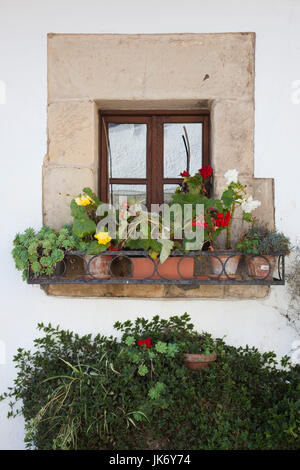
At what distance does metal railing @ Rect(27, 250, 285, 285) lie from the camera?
228cm

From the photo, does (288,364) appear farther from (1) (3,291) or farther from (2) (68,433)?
(1) (3,291)

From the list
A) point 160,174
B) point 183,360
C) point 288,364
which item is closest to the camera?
point 183,360

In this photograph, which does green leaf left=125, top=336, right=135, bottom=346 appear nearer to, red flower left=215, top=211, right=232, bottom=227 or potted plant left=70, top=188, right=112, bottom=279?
potted plant left=70, top=188, right=112, bottom=279

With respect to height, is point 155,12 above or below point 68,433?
above

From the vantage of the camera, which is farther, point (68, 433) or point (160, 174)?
point (160, 174)

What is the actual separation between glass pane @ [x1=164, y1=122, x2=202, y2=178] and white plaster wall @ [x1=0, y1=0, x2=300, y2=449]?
0.38 metres

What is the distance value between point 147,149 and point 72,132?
1.59 ft

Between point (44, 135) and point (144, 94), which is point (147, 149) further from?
point (44, 135)

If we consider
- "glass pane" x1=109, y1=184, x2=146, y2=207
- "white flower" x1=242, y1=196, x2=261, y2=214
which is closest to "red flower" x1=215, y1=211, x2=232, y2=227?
"white flower" x1=242, y1=196, x2=261, y2=214
